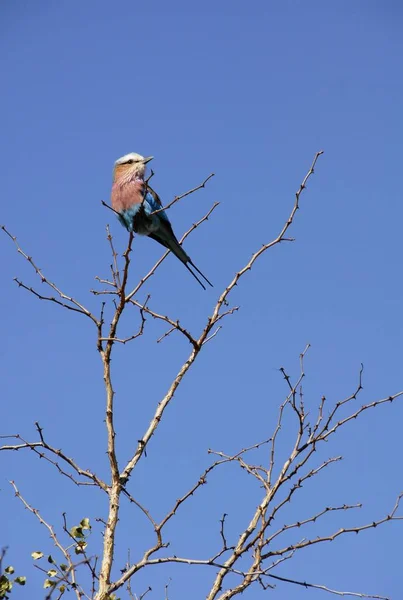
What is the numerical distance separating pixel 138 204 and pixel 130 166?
1.79 feet

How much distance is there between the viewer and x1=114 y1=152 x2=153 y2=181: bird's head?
20.7 ft

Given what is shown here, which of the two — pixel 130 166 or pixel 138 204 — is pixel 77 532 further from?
pixel 130 166

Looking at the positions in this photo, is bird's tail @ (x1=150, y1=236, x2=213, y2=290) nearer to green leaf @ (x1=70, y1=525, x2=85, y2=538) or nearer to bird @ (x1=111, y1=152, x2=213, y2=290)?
bird @ (x1=111, y1=152, x2=213, y2=290)

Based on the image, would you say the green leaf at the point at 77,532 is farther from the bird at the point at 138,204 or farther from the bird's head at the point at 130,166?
the bird's head at the point at 130,166

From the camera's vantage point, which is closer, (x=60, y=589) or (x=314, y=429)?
(x=60, y=589)

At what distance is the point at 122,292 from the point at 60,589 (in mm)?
1330

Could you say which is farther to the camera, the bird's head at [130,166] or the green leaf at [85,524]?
the bird's head at [130,166]

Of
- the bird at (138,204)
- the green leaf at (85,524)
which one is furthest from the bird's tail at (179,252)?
the green leaf at (85,524)

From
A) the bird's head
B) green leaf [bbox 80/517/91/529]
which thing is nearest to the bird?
the bird's head

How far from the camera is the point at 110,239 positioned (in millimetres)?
3590

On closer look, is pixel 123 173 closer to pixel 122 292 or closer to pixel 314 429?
pixel 122 292

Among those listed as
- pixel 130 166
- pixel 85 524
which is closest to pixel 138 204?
pixel 130 166

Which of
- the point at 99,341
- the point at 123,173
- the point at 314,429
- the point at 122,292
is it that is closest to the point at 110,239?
the point at 122,292

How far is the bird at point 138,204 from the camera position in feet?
19.7
